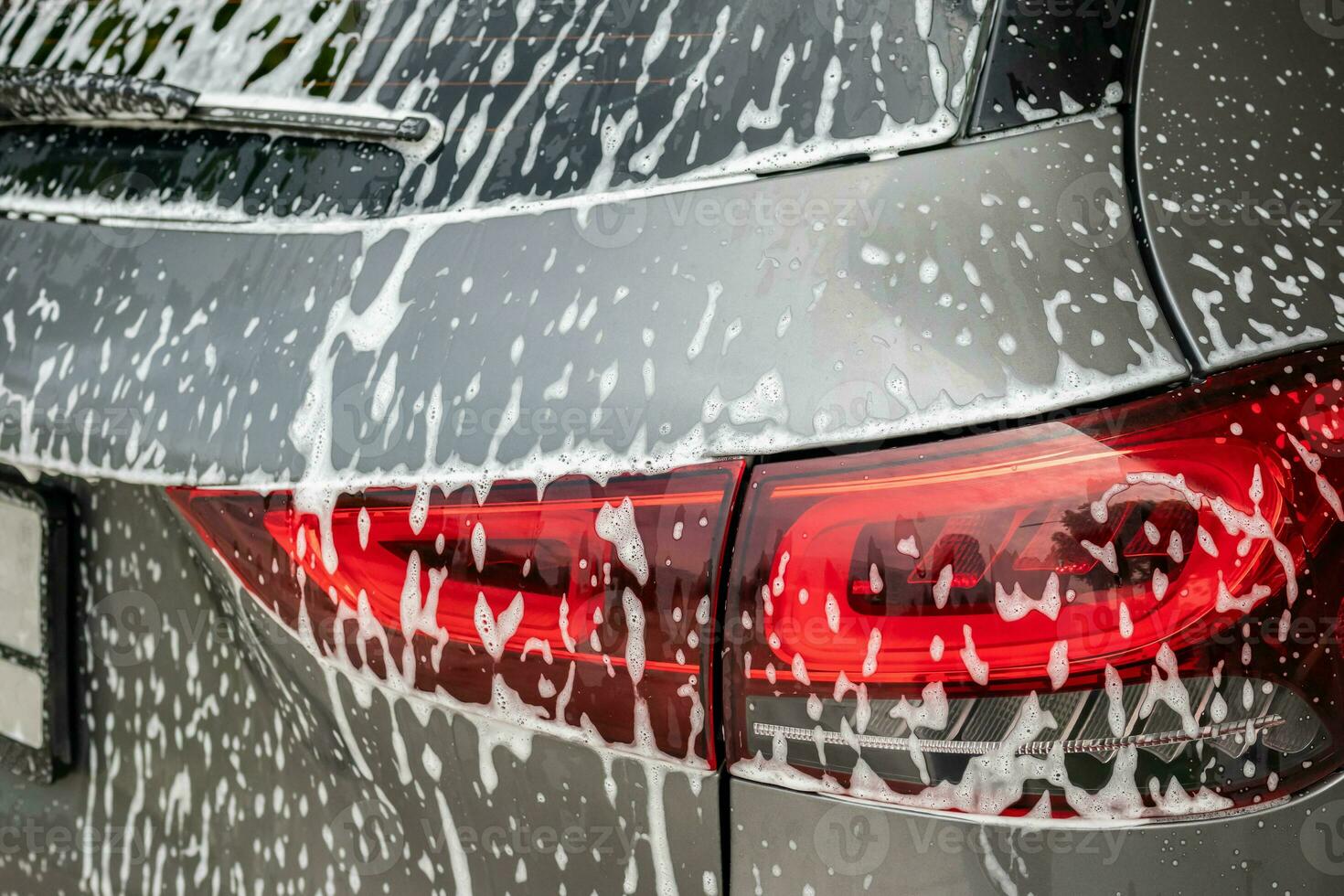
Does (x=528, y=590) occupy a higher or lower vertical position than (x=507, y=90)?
lower

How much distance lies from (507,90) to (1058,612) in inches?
32.7

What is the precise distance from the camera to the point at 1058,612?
992mm

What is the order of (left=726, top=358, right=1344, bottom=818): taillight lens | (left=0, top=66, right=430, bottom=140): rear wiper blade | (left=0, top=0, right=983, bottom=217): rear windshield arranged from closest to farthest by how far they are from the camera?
(left=726, top=358, right=1344, bottom=818): taillight lens
(left=0, top=0, right=983, bottom=217): rear windshield
(left=0, top=66, right=430, bottom=140): rear wiper blade

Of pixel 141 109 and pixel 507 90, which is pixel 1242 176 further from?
pixel 141 109

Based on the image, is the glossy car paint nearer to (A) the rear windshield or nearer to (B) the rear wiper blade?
(A) the rear windshield

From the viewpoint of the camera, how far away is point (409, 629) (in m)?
1.17

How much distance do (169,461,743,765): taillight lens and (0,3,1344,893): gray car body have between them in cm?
3

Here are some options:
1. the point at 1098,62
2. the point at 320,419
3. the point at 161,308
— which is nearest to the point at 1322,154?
the point at 1098,62

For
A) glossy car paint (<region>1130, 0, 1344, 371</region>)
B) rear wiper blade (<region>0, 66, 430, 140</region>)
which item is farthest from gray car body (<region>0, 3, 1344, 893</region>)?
rear wiper blade (<region>0, 66, 430, 140</region>)

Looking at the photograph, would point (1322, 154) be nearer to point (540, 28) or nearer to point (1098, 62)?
point (1098, 62)

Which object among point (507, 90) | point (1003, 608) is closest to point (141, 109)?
point (507, 90)

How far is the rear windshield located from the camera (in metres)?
1.16

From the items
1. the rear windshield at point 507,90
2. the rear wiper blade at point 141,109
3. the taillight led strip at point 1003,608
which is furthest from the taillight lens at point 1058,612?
the rear wiper blade at point 141,109

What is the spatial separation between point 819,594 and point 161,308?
2.85 ft
